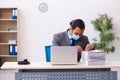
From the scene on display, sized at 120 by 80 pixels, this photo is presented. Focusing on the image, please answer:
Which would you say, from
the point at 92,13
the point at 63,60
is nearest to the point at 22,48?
the point at 92,13

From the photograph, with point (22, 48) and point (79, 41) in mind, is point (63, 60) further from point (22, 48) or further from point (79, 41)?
point (22, 48)

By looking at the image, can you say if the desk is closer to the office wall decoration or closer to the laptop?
the laptop

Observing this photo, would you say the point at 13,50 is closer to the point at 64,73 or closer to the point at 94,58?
the point at 64,73

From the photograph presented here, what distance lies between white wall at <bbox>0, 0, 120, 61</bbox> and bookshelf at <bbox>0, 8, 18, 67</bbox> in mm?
175

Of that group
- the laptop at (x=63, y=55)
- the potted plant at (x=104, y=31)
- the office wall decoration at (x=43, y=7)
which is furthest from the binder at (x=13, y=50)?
the laptop at (x=63, y=55)

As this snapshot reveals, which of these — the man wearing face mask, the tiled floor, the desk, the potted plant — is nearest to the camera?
the desk

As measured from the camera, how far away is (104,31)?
709cm

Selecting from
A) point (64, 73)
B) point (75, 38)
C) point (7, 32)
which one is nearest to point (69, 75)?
point (64, 73)

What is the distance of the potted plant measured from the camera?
7.02m

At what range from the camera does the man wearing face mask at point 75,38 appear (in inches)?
147

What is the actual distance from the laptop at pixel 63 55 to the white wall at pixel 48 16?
3.98 m

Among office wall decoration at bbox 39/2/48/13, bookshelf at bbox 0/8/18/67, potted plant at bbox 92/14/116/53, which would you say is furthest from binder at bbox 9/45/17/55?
potted plant at bbox 92/14/116/53

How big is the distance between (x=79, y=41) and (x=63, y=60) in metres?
0.71

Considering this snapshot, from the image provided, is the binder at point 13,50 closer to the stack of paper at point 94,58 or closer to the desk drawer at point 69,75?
the desk drawer at point 69,75
